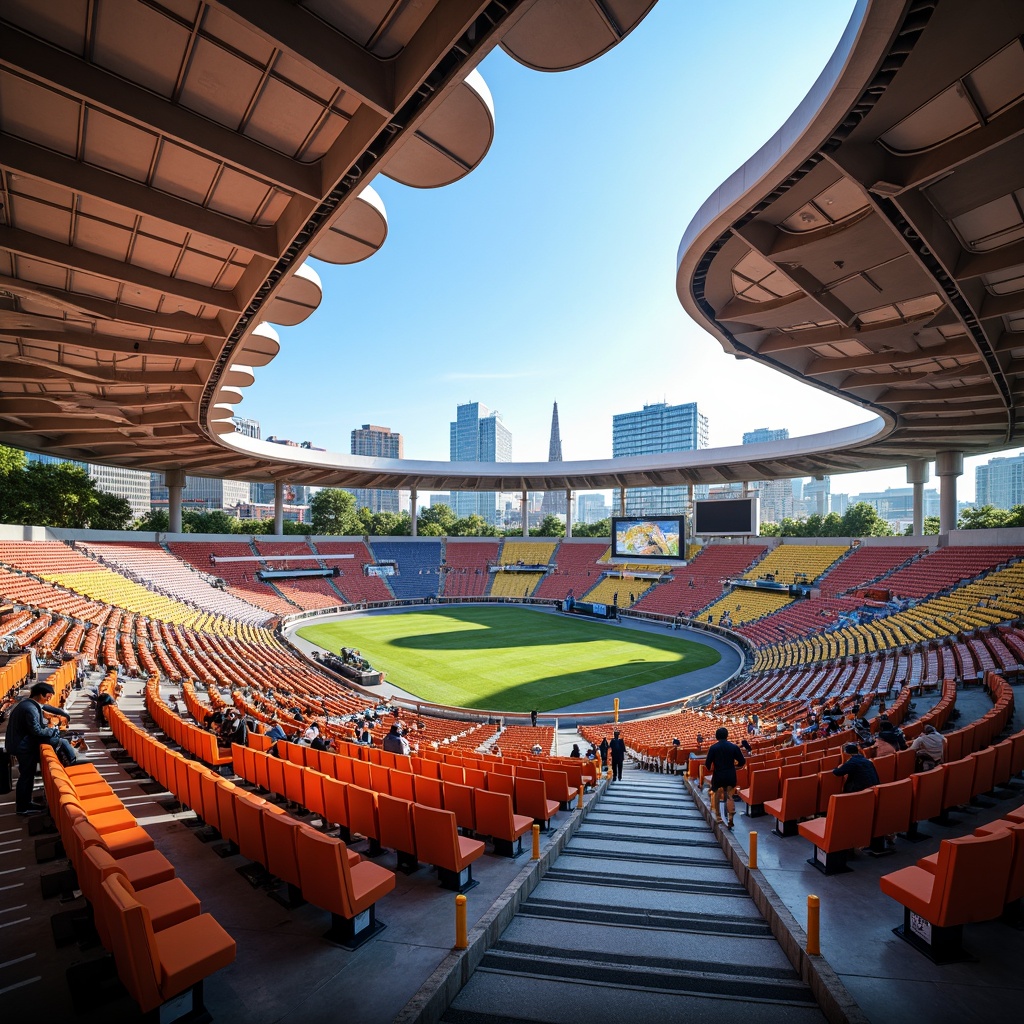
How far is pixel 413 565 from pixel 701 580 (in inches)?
1206

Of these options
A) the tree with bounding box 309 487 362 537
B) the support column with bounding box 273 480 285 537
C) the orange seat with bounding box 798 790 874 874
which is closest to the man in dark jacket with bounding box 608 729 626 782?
the orange seat with bounding box 798 790 874 874

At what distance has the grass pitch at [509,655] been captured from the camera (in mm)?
25797

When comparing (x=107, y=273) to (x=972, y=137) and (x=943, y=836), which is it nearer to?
(x=972, y=137)

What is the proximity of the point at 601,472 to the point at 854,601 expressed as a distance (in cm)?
2493

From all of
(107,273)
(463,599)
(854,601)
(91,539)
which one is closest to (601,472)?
(463,599)

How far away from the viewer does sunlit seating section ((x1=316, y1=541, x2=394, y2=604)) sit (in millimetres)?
53469

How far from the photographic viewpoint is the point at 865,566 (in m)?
39.0

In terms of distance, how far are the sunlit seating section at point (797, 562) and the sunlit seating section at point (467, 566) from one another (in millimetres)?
27223

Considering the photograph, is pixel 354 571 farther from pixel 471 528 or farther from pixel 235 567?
pixel 471 528

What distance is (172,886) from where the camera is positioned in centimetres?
413

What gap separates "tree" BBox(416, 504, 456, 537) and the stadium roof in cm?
5872

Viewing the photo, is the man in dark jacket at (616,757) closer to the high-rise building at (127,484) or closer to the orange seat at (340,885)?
the orange seat at (340,885)

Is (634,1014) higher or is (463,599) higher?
(634,1014)

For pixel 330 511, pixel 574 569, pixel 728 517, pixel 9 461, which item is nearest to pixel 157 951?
pixel 728 517
